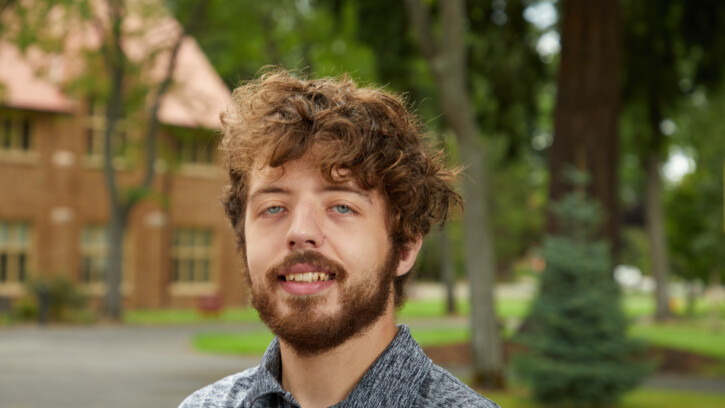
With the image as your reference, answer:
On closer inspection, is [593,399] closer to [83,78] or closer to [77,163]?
[83,78]

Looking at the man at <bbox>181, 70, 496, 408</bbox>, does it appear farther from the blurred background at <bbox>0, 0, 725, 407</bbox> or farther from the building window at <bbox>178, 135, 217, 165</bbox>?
the building window at <bbox>178, 135, 217, 165</bbox>

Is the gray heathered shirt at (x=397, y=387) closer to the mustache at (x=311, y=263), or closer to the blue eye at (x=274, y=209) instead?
the mustache at (x=311, y=263)

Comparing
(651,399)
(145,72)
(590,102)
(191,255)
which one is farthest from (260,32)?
(651,399)

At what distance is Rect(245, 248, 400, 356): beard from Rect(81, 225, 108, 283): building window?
3362 cm

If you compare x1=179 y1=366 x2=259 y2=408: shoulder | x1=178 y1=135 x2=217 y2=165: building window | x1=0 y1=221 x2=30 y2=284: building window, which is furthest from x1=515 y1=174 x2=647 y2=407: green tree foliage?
x1=178 y1=135 x2=217 y2=165: building window

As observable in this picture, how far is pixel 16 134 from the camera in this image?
107 ft

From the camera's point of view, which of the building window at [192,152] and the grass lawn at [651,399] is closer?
the grass lawn at [651,399]

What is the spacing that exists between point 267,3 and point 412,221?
28.8m

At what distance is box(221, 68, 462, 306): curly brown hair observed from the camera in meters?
2.11

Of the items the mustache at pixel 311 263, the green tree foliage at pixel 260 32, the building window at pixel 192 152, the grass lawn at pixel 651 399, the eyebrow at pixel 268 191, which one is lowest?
the grass lawn at pixel 651 399

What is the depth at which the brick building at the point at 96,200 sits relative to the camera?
106 ft

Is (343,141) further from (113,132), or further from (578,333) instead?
(113,132)

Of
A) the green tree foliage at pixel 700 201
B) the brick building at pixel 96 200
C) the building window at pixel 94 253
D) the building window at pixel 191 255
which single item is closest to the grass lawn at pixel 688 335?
the green tree foliage at pixel 700 201

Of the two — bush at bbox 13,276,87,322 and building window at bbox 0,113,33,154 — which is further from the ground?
building window at bbox 0,113,33,154
